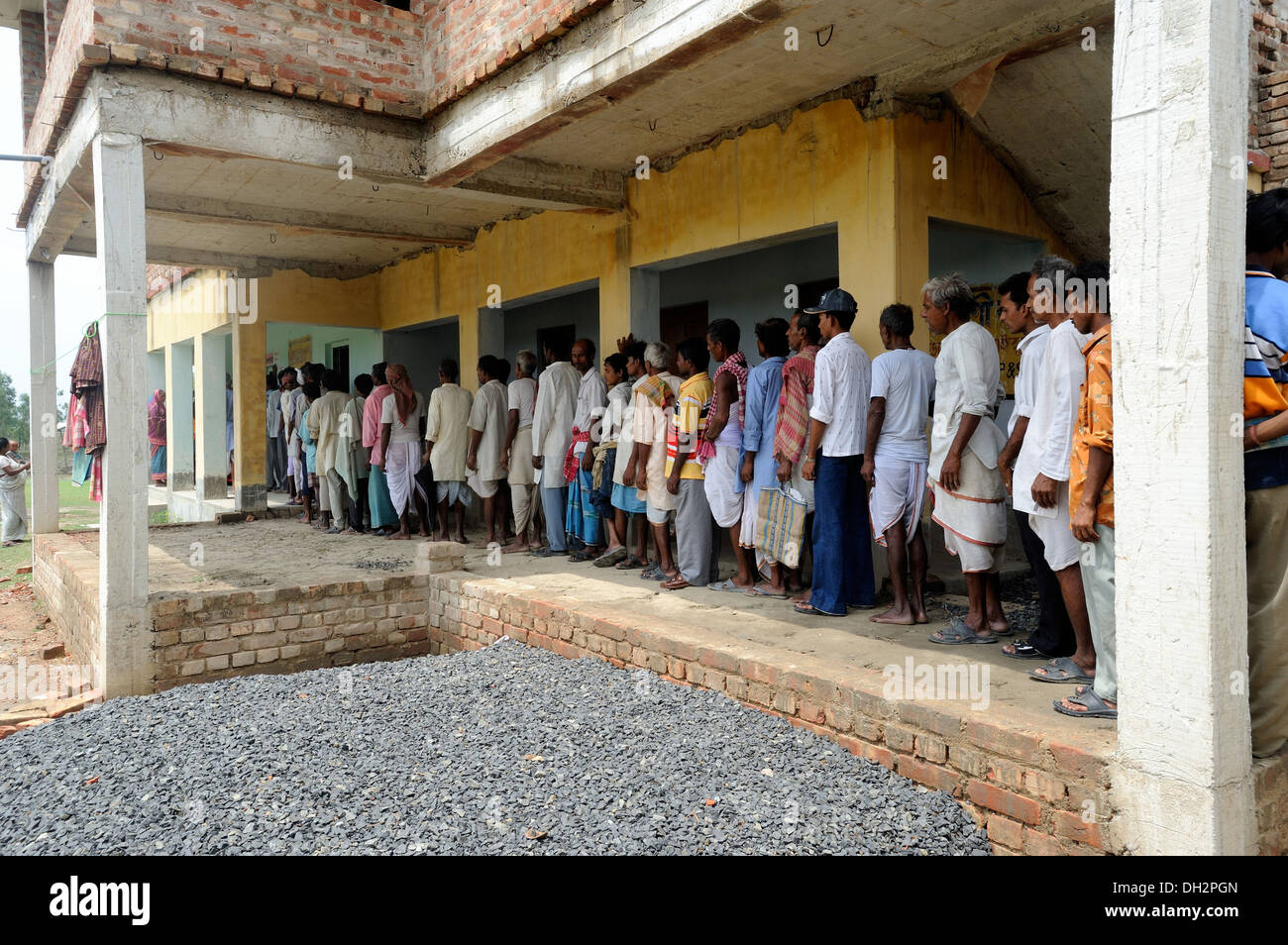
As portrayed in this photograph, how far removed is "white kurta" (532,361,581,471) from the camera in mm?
7703

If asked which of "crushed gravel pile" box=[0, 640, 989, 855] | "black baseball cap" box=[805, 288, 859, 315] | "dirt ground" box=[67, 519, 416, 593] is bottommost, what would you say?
"crushed gravel pile" box=[0, 640, 989, 855]

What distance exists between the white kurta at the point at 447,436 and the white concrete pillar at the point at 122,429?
10.5 feet

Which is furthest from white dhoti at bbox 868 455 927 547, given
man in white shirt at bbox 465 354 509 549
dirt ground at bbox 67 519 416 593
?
man in white shirt at bbox 465 354 509 549

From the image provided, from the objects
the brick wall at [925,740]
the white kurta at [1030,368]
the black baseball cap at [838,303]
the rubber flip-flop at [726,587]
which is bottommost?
the brick wall at [925,740]

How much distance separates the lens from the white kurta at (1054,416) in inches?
147

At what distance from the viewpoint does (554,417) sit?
25.3 feet

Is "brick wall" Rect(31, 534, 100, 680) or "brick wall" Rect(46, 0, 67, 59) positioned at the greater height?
"brick wall" Rect(46, 0, 67, 59)

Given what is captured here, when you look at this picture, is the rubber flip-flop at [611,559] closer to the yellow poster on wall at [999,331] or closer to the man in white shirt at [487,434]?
the man in white shirt at [487,434]

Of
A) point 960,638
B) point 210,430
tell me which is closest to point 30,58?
point 210,430

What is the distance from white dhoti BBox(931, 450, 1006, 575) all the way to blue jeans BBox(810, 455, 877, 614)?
0.89 metres

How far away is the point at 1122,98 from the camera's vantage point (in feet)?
9.37

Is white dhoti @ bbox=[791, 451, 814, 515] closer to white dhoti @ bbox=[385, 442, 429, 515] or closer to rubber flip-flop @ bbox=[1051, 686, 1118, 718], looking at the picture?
rubber flip-flop @ bbox=[1051, 686, 1118, 718]

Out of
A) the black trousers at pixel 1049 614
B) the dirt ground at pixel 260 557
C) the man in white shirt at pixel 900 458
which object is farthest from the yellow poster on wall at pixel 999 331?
the dirt ground at pixel 260 557
